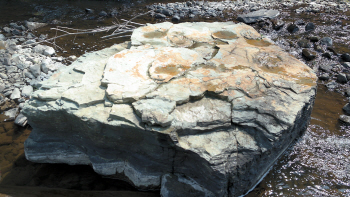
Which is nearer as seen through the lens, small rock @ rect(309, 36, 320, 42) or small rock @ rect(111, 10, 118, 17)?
small rock @ rect(309, 36, 320, 42)

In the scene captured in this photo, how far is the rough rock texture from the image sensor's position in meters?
2.41

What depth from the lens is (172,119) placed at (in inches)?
93.5

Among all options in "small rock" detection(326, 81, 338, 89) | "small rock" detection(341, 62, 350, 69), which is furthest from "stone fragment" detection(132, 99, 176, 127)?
"small rock" detection(341, 62, 350, 69)

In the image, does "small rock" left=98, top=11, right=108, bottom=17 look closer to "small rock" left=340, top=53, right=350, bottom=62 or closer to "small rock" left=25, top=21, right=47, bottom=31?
"small rock" left=25, top=21, right=47, bottom=31

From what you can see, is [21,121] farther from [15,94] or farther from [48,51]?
[48,51]

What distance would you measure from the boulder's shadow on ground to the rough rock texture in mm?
127

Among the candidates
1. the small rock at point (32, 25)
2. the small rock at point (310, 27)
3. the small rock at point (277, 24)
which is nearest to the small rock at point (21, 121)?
the small rock at point (32, 25)

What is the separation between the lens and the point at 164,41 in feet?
12.4

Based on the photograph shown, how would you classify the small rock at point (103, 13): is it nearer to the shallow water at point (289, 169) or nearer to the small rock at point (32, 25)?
the small rock at point (32, 25)

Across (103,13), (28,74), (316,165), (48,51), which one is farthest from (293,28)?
(28,74)

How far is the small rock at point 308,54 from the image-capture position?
526 cm

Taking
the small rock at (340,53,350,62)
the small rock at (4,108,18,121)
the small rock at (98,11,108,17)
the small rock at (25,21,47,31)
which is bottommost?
the small rock at (4,108,18,121)

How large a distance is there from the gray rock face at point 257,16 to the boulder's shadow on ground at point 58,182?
5.82 m

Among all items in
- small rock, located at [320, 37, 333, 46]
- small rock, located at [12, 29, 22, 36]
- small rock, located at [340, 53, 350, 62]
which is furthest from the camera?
small rock, located at [12, 29, 22, 36]
